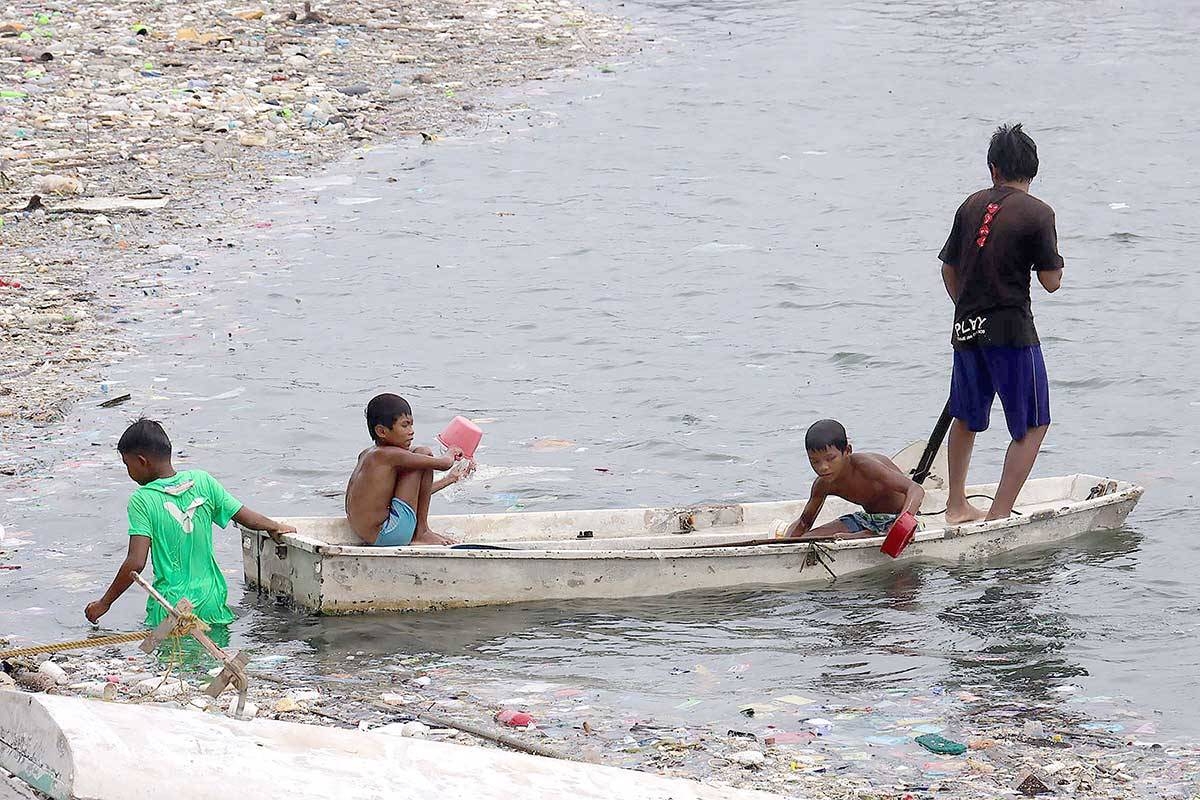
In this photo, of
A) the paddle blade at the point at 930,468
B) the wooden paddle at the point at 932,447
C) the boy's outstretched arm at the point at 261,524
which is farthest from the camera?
the paddle blade at the point at 930,468

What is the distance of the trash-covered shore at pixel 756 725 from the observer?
4660 mm

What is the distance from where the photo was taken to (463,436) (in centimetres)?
652

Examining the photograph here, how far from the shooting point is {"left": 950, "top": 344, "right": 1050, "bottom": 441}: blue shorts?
21.2 ft

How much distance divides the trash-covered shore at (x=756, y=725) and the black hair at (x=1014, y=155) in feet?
6.44

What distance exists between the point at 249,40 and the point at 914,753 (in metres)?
13.7

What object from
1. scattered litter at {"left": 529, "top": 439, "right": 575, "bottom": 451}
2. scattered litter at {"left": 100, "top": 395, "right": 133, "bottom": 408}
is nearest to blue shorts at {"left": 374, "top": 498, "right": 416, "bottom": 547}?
scattered litter at {"left": 529, "top": 439, "right": 575, "bottom": 451}

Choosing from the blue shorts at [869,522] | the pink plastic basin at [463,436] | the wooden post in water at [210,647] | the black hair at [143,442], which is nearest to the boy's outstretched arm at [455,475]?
the pink plastic basin at [463,436]

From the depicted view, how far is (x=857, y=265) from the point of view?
12.3 m

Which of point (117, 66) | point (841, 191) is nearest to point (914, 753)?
point (841, 191)

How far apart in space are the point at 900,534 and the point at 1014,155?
151 cm

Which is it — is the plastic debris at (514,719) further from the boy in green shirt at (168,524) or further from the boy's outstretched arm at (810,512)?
the boy's outstretched arm at (810,512)

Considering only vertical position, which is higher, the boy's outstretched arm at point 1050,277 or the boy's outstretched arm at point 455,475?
the boy's outstretched arm at point 1050,277

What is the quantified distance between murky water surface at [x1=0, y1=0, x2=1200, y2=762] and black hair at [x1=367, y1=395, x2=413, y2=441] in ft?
2.47

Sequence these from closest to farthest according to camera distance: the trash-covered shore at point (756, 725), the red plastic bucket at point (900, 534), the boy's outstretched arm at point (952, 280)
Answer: the trash-covered shore at point (756, 725), the red plastic bucket at point (900, 534), the boy's outstretched arm at point (952, 280)
